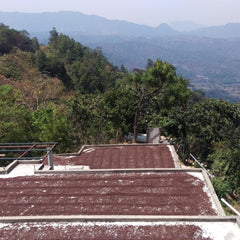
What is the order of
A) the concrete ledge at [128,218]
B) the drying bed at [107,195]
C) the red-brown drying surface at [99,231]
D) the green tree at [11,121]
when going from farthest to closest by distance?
the green tree at [11,121], the drying bed at [107,195], the concrete ledge at [128,218], the red-brown drying surface at [99,231]

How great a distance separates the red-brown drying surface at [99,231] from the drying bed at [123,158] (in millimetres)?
6603

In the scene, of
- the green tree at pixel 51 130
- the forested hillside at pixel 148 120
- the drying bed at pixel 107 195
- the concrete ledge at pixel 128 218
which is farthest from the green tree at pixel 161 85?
the concrete ledge at pixel 128 218

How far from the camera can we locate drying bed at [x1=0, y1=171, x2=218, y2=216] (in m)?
8.41

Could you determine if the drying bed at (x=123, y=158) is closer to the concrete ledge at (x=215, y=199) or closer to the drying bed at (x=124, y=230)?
the concrete ledge at (x=215, y=199)

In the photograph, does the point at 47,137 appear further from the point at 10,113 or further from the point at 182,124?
the point at 182,124

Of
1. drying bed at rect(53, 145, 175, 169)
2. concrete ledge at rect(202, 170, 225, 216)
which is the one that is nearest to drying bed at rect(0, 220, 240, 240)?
concrete ledge at rect(202, 170, 225, 216)

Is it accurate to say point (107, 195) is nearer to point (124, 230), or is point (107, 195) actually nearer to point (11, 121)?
point (124, 230)

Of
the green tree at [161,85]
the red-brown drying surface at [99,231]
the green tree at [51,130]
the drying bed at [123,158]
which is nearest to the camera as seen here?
the red-brown drying surface at [99,231]

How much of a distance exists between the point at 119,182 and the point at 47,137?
11.2 metres

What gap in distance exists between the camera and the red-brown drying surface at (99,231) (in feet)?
23.4

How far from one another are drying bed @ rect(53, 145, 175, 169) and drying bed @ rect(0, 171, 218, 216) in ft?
11.8

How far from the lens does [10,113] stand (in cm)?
1958

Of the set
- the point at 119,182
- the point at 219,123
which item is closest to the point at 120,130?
the point at 219,123

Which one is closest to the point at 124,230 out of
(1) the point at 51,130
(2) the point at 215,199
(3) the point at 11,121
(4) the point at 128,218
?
(4) the point at 128,218
